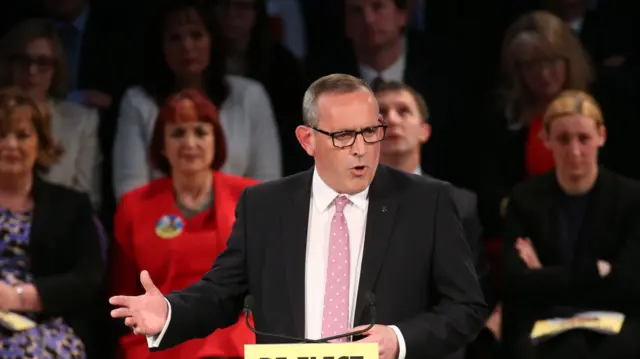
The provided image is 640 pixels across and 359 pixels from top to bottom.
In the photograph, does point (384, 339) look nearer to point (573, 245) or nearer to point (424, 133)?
point (573, 245)

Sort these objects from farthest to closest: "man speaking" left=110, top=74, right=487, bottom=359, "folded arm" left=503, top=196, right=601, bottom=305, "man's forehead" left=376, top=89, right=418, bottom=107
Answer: "man's forehead" left=376, top=89, right=418, bottom=107, "folded arm" left=503, top=196, right=601, bottom=305, "man speaking" left=110, top=74, right=487, bottom=359

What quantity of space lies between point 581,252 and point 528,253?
216mm

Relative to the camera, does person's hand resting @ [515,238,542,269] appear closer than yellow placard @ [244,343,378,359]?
No

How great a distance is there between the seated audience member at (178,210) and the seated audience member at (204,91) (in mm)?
392

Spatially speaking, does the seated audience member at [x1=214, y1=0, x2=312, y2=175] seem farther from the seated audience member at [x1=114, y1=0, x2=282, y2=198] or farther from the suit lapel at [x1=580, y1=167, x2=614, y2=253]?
the suit lapel at [x1=580, y1=167, x2=614, y2=253]

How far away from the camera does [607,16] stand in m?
5.27

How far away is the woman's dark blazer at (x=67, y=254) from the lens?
14.2 ft

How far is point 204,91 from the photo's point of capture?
5.05 metres

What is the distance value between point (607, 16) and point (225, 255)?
3.16m

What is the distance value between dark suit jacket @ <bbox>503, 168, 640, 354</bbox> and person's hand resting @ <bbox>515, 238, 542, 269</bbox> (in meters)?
0.02

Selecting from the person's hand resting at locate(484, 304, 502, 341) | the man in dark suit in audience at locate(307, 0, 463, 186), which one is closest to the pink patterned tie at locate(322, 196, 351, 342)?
the person's hand resting at locate(484, 304, 502, 341)

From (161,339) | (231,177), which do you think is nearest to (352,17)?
(231,177)

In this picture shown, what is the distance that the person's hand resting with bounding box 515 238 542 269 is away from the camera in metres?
4.45

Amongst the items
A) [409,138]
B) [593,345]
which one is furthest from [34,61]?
[593,345]
